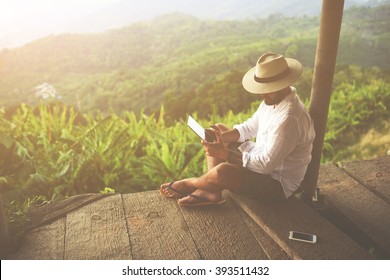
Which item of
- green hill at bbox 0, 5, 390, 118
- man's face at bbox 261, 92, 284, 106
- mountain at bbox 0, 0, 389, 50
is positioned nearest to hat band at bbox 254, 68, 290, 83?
man's face at bbox 261, 92, 284, 106

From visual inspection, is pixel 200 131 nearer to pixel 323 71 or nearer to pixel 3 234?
pixel 323 71

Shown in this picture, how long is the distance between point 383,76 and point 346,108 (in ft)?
6.84

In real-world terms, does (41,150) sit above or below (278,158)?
below

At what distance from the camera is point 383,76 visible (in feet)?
24.2

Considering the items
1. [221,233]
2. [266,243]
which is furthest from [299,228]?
[221,233]

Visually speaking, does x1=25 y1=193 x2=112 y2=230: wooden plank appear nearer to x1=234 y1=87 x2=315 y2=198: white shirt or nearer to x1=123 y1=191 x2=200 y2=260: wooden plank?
x1=123 y1=191 x2=200 y2=260: wooden plank

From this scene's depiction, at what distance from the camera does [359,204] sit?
3.38m

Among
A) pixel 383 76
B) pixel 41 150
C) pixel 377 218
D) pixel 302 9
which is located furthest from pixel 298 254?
pixel 302 9

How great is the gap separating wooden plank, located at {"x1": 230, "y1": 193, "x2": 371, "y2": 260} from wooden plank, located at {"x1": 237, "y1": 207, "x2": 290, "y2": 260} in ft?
0.09

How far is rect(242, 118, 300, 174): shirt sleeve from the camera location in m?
2.91

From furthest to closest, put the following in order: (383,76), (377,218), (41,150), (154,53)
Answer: (154,53) < (383,76) < (41,150) < (377,218)

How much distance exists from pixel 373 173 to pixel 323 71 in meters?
1.37

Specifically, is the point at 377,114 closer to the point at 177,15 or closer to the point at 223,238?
the point at 223,238

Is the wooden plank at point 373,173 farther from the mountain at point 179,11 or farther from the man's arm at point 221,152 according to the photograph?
the mountain at point 179,11
